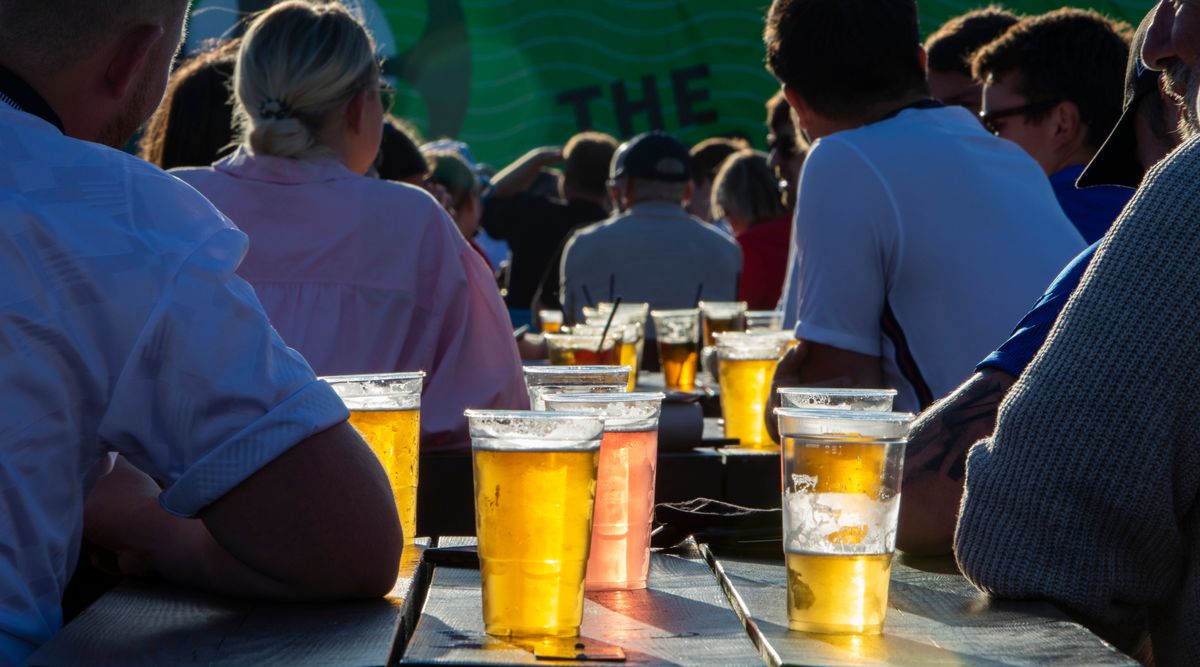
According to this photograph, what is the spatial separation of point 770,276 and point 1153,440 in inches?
193

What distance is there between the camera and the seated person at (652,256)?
18.9ft

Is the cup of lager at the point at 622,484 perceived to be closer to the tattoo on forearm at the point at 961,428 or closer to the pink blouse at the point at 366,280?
the tattoo on forearm at the point at 961,428

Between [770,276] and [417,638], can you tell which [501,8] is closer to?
[770,276]

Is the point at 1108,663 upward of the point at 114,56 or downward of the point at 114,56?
downward

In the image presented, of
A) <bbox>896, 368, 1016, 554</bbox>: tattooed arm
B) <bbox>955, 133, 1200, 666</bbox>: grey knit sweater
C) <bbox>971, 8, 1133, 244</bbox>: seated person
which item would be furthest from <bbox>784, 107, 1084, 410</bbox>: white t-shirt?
<bbox>955, 133, 1200, 666</bbox>: grey knit sweater

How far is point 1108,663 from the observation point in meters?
1.19

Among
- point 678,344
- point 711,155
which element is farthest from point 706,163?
point 678,344

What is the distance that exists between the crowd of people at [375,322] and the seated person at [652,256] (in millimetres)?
2481

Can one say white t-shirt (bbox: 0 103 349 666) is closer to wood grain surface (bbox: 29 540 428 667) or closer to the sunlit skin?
wood grain surface (bbox: 29 540 428 667)

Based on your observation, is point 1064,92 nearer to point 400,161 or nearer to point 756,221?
point 400,161

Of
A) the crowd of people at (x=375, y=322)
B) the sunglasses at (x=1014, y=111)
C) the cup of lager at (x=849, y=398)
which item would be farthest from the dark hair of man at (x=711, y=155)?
the cup of lager at (x=849, y=398)

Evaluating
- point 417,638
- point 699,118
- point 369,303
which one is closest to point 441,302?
point 369,303

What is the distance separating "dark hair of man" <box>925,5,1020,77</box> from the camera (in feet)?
15.0

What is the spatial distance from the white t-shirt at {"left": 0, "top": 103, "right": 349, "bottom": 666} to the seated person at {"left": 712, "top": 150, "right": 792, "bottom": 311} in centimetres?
485
